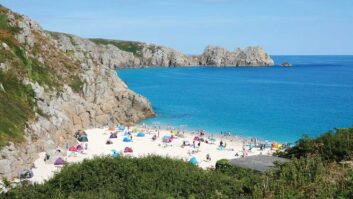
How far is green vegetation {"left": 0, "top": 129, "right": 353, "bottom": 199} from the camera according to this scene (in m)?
13.6

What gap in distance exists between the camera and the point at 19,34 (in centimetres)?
5875

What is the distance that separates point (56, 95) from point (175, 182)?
41.3 m

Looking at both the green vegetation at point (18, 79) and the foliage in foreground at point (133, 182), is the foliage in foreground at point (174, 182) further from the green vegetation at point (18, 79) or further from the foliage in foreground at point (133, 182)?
the green vegetation at point (18, 79)

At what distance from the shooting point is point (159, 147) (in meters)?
48.5

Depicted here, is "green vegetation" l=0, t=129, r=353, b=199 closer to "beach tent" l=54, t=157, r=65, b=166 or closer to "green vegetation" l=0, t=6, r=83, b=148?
"green vegetation" l=0, t=6, r=83, b=148

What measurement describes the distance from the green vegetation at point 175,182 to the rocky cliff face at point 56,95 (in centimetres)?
1750

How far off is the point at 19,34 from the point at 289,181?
174 feet

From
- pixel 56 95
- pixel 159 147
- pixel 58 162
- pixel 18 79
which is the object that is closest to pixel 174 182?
pixel 58 162

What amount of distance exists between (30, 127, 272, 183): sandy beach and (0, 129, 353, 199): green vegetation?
21.2m

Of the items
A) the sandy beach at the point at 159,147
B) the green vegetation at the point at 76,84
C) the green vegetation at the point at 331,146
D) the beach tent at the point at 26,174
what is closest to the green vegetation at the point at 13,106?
the beach tent at the point at 26,174

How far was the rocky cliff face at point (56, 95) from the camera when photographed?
40503 millimetres

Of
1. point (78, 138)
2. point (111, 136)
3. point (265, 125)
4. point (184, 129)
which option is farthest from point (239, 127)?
point (78, 138)

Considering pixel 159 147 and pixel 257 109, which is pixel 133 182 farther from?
pixel 257 109

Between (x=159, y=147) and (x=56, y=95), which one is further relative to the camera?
(x=56, y=95)
